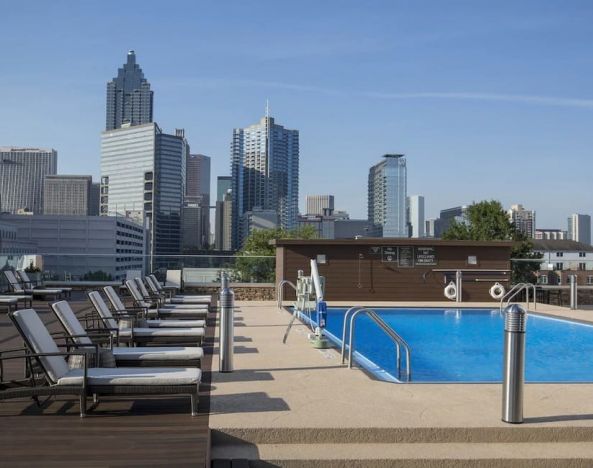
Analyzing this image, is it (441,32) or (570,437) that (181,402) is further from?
(441,32)

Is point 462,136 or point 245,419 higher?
point 462,136

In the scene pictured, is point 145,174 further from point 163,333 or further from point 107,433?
point 107,433

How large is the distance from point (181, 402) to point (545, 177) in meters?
33.5

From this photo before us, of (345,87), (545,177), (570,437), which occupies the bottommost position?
(570,437)

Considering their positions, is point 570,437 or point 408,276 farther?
point 408,276

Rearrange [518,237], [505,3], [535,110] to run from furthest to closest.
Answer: [518,237] → [535,110] → [505,3]

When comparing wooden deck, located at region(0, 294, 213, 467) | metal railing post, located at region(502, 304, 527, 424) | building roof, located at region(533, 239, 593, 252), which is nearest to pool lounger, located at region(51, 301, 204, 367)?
wooden deck, located at region(0, 294, 213, 467)

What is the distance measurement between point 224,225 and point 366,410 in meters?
182

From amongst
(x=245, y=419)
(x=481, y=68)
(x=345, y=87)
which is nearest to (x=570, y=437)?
(x=245, y=419)

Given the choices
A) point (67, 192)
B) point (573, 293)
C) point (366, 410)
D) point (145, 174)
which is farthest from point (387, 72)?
point (67, 192)

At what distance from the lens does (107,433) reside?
4.21 metres

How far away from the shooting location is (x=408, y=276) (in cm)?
1795

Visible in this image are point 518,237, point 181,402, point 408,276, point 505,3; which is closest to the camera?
point 181,402

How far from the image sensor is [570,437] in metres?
4.64
